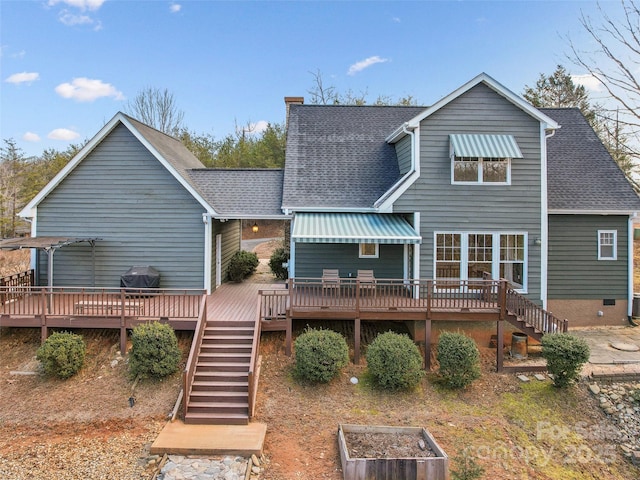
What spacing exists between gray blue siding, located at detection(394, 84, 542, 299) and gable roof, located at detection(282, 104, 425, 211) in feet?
7.17

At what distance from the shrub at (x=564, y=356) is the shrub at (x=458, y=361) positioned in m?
2.09

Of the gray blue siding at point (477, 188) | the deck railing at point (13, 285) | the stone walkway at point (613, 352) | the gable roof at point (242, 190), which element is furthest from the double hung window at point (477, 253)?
the deck railing at point (13, 285)

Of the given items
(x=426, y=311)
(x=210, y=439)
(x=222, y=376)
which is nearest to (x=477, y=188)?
(x=426, y=311)

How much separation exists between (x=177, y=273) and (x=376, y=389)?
877cm

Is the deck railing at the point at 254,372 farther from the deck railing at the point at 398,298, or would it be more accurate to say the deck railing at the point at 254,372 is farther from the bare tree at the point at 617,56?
the bare tree at the point at 617,56

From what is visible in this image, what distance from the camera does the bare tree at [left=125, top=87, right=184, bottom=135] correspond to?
1608 inches

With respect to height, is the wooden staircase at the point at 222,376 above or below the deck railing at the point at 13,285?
below

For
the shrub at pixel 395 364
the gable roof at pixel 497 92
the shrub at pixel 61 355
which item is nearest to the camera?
the shrub at pixel 395 364

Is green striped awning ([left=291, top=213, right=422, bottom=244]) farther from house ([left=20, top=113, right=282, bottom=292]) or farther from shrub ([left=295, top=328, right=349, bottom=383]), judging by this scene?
house ([left=20, top=113, right=282, bottom=292])

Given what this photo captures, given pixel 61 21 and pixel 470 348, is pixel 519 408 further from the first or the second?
pixel 61 21

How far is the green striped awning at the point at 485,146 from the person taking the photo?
46.5 feet

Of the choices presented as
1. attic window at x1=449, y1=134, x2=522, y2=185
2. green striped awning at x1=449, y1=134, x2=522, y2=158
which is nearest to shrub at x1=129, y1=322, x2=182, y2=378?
attic window at x1=449, y1=134, x2=522, y2=185

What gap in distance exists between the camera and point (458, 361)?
11.5 metres

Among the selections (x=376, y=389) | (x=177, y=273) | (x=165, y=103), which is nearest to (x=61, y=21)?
(x=165, y=103)
